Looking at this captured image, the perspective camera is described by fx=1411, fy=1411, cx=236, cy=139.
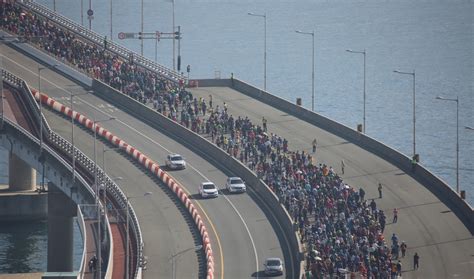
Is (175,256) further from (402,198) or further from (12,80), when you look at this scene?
(12,80)

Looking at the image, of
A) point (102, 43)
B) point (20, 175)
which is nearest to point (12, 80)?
point (20, 175)

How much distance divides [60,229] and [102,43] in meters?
33.9

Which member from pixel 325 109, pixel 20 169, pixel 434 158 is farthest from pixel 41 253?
pixel 325 109

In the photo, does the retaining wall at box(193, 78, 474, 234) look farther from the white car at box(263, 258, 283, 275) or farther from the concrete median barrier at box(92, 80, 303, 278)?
the white car at box(263, 258, 283, 275)

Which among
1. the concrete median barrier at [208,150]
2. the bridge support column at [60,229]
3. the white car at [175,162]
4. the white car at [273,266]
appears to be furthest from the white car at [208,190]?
the white car at [273,266]

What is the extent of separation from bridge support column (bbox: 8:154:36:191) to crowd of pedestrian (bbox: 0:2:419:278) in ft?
34.6

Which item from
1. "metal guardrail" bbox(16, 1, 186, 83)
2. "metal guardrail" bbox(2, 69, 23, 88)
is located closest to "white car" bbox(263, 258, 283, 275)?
"metal guardrail" bbox(2, 69, 23, 88)

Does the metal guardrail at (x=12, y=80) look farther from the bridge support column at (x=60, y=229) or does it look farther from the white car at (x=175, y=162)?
the white car at (x=175, y=162)

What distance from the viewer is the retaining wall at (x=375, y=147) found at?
93544 millimetres

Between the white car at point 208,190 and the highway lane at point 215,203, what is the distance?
1.67 ft

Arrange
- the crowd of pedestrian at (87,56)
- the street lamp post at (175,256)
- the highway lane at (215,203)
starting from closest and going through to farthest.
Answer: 1. the street lamp post at (175,256)
2. the highway lane at (215,203)
3. the crowd of pedestrian at (87,56)

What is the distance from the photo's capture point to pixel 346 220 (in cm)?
8794

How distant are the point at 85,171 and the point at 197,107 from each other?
16931mm

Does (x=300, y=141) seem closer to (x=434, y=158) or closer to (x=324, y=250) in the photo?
(x=324, y=250)
